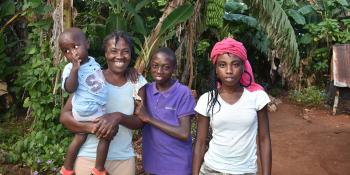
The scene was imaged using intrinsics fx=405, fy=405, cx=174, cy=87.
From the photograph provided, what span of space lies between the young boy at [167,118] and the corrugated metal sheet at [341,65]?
20.0 feet

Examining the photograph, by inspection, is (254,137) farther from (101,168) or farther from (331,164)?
(331,164)

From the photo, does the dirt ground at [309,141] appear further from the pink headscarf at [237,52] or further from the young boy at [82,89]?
the young boy at [82,89]

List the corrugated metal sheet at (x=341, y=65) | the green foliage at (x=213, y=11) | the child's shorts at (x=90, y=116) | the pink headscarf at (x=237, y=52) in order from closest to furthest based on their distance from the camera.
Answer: the pink headscarf at (x=237, y=52), the child's shorts at (x=90, y=116), the green foliage at (x=213, y=11), the corrugated metal sheet at (x=341, y=65)

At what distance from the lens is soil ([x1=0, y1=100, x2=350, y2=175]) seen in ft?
16.7

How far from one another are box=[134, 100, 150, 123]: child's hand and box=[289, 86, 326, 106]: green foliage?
269 inches

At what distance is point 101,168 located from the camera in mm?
2309

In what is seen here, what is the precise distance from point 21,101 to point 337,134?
16.3ft

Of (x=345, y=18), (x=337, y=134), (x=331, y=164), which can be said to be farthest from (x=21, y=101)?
(x=345, y=18)

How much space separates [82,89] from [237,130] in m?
0.91

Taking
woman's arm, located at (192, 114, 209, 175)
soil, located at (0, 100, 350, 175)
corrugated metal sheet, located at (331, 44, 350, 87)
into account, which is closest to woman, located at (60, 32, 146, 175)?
woman's arm, located at (192, 114, 209, 175)

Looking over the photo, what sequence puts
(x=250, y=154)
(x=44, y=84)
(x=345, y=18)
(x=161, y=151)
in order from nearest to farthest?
(x=250, y=154), (x=161, y=151), (x=44, y=84), (x=345, y=18)

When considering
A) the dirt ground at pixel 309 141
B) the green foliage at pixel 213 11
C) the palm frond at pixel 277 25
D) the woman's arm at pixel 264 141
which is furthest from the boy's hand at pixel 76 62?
the palm frond at pixel 277 25

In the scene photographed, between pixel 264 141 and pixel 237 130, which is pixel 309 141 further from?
pixel 237 130

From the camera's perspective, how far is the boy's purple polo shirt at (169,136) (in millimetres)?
2418
